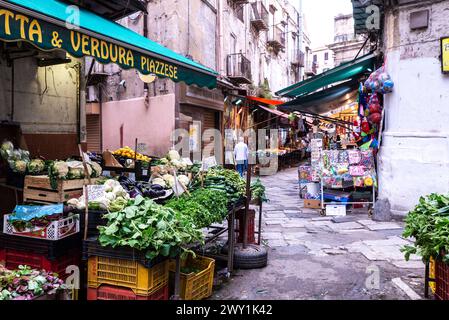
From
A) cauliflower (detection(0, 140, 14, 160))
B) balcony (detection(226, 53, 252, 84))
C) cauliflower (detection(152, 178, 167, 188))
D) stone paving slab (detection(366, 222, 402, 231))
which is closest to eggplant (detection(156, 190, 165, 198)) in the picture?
cauliflower (detection(152, 178, 167, 188))

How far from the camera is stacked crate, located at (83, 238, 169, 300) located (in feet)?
11.9

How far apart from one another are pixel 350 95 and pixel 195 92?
566 centimetres

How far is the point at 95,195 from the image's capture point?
14.5 ft

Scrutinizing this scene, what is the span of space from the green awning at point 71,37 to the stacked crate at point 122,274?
2.15 metres

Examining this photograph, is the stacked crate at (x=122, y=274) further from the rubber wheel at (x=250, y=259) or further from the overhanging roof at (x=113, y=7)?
the overhanging roof at (x=113, y=7)

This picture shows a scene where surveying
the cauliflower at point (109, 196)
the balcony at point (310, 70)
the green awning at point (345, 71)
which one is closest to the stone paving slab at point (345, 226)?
the green awning at point (345, 71)

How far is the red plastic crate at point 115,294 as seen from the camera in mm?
3643

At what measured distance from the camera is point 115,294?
12.2 feet

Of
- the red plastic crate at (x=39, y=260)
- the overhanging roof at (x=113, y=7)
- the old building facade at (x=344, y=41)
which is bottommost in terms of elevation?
the red plastic crate at (x=39, y=260)

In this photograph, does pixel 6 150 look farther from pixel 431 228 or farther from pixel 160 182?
pixel 431 228

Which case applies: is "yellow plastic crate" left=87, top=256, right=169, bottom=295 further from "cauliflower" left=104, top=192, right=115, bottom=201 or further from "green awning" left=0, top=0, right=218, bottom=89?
"green awning" left=0, top=0, right=218, bottom=89

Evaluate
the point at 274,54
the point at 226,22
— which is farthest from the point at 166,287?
the point at 274,54

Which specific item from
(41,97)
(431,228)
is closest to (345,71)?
(431,228)

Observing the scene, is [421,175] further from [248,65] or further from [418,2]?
[248,65]
